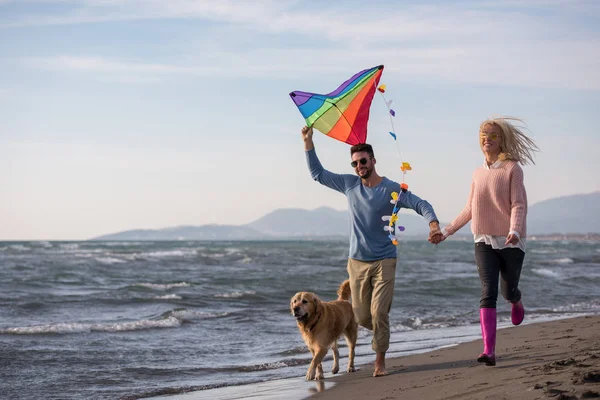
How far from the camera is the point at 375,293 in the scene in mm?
6309

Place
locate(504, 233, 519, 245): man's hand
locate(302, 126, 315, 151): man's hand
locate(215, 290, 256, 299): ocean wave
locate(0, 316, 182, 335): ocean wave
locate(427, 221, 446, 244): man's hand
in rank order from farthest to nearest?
locate(215, 290, 256, 299): ocean wave, locate(0, 316, 182, 335): ocean wave, locate(302, 126, 315, 151): man's hand, locate(427, 221, 446, 244): man's hand, locate(504, 233, 519, 245): man's hand

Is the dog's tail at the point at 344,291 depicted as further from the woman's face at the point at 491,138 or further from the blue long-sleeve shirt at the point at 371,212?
the woman's face at the point at 491,138

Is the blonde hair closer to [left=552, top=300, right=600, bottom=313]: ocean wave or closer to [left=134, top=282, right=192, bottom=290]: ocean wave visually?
[left=552, top=300, right=600, bottom=313]: ocean wave

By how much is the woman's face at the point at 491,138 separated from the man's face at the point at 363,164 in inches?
39.5

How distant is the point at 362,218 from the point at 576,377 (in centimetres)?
235

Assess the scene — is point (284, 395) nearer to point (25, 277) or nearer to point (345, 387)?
point (345, 387)

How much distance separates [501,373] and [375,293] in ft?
4.42

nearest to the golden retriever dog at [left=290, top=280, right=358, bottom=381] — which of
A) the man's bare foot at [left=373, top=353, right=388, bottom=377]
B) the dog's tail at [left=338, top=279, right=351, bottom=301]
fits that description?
the dog's tail at [left=338, top=279, right=351, bottom=301]

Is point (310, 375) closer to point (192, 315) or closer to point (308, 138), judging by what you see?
point (308, 138)

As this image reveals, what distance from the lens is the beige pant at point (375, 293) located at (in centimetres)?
624

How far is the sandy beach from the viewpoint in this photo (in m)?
4.35

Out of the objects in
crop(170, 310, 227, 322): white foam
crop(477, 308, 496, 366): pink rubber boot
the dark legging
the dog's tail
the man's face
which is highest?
the man's face

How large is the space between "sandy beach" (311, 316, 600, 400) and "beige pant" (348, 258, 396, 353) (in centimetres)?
40

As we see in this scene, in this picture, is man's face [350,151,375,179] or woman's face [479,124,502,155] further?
man's face [350,151,375,179]
